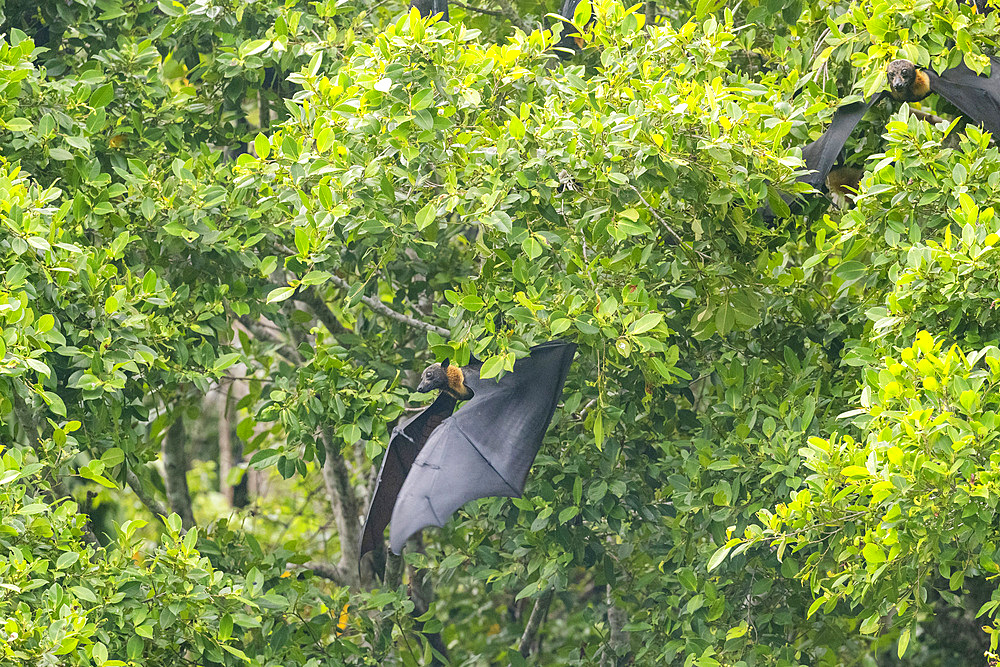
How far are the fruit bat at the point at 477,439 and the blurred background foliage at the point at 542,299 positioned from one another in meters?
0.15

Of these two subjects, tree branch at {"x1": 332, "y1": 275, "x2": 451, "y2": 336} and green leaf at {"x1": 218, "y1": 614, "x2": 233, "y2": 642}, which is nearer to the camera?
green leaf at {"x1": 218, "y1": 614, "x2": 233, "y2": 642}

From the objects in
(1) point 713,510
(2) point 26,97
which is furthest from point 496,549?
Answer: (2) point 26,97

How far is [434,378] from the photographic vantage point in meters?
4.09

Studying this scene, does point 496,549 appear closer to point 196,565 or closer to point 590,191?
point 196,565

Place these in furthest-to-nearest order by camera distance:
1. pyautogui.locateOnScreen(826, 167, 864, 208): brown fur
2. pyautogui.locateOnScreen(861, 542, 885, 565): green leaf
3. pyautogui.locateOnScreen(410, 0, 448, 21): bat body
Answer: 1. pyautogui.locateOnScreen(410, 0, 448, 21): bat body
2. pyautogui.locateOnScreen(826, 167, 864, 208): brown fur
3. pyautogui.locateOnScreen(861, 542, 885, 565): green leaf

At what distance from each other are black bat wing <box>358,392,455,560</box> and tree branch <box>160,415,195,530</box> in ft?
4.71

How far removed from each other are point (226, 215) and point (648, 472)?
1.87 metres

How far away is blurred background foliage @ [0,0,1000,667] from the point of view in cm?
321

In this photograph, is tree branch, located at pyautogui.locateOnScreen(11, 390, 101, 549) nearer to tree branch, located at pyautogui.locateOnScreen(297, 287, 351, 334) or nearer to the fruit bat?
the fruit bat

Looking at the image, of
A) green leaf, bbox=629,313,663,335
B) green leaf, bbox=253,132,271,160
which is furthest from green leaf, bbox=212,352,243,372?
green leaf, bbox=629,313,663,335

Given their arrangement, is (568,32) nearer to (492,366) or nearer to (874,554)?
(492,366)

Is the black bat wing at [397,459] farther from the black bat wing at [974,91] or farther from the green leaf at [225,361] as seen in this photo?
the black bat wing at [974,91]

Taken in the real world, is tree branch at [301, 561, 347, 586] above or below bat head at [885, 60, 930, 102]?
below

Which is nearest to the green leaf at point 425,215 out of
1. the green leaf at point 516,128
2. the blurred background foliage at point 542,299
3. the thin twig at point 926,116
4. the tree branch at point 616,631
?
the blurred background foliage at point 542,299
